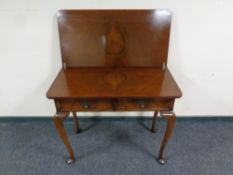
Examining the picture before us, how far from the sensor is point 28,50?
151 cm

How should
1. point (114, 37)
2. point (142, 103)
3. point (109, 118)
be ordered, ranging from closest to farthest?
point (142, 103) → point (114, 37) → point (109, 118)

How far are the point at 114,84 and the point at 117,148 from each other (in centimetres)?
67

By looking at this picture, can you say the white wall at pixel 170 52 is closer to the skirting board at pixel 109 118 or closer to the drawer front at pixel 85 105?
the skirting board at pixel 109 118

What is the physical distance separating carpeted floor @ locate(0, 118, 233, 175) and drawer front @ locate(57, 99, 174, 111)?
548 mm

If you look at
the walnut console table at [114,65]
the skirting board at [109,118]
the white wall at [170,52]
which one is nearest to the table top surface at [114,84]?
the walnut console table at [114,65]

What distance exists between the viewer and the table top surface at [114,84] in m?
1.15

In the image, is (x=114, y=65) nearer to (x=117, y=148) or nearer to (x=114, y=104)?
(x=114, y=104)

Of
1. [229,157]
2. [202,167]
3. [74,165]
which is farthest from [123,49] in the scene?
[229,157]

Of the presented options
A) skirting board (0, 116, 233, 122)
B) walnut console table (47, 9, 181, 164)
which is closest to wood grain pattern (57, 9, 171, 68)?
walnut console table (47, 9, 181, 164)

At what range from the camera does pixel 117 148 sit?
164cm

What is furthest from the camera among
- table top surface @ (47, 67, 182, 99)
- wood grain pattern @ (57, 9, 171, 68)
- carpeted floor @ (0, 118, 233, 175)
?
carpeted floor @ (0, 118, 233, 175)

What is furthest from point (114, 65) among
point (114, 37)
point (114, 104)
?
point (114, 104)

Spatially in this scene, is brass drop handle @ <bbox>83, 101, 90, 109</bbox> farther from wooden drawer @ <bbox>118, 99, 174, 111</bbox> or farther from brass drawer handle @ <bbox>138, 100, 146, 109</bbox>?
brass drawer handle @ <bbox>138, 100, 146, 109</bbox>

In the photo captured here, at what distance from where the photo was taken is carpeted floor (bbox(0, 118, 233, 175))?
1.47 meters
